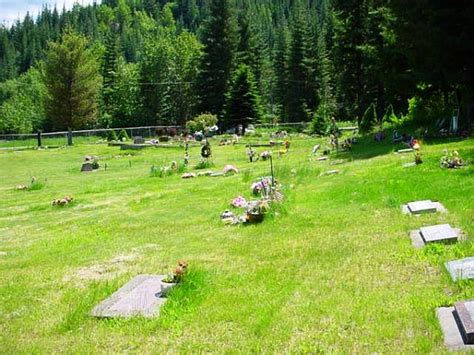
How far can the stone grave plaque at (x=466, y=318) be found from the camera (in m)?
4.32

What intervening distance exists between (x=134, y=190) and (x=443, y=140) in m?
9.05

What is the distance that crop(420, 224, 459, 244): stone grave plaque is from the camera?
693 centimetres

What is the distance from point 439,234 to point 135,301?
3.70 m

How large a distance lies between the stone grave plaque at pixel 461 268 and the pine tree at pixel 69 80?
50566 mm

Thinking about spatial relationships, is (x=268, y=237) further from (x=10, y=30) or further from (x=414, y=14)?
(x=10, y=30)

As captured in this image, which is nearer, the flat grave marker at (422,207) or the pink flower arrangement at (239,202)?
the flat grave marker at (422,207)

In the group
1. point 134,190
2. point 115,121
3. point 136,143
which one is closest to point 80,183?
point 134,190

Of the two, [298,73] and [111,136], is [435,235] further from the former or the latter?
[298,73]

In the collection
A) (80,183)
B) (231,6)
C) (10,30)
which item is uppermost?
(10,30)

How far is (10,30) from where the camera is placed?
180 meters

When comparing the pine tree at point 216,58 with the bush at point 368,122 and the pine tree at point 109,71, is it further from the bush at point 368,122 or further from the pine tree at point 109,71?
the bush at point 368,122

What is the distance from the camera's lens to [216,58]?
55.8 meters

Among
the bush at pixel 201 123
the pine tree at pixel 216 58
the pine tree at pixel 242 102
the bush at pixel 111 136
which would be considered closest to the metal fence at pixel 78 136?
the bush at pixel 111 136

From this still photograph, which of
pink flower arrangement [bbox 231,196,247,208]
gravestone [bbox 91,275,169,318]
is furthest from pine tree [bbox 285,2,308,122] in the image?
gravestone [bbox 91,275,169,318]
